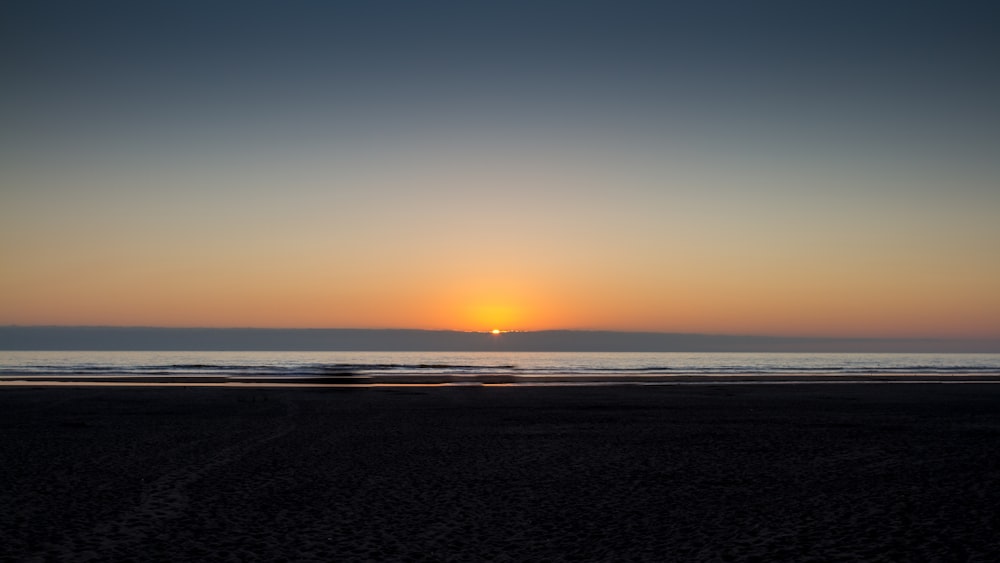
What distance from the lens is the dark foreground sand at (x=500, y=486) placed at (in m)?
9.05

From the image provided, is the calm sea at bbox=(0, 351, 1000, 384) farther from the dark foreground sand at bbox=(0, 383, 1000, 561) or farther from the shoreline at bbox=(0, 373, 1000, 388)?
the dark foreground sand at bbox=(0, 383, 1000, 561)

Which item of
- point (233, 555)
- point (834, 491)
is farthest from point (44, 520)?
point (834, 491)

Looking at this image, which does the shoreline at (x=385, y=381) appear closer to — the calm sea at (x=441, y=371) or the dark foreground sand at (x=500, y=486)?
the calm sea at (x=441, y=371)

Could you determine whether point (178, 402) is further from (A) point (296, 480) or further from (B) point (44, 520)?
(B) point (44, 520)

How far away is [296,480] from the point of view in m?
13.4

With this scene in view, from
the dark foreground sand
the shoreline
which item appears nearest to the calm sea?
the shoreline

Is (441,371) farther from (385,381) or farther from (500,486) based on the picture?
(500,486)

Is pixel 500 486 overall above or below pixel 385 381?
above

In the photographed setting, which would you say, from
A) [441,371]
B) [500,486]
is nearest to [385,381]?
[441,371]

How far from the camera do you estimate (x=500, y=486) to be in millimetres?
12953

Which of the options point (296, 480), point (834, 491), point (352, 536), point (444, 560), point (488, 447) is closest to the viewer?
point (444, 560)

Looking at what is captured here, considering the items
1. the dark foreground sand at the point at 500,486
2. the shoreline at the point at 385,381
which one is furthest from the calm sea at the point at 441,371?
the dark foreground sand at the point at 500,486

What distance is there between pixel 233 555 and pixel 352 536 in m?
1.49

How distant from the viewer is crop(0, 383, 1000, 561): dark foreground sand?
9.05 meters
